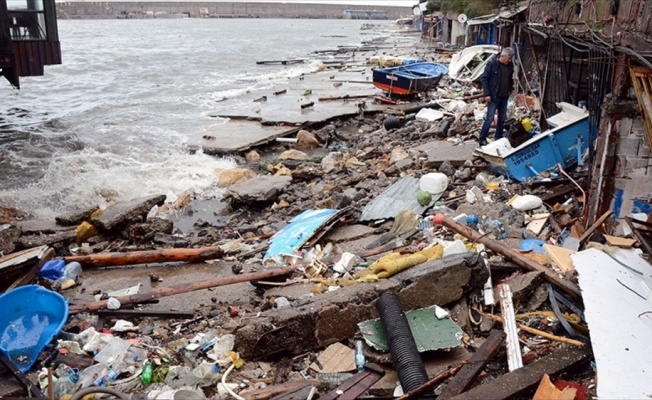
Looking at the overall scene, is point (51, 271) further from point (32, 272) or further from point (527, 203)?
point (527, 203)

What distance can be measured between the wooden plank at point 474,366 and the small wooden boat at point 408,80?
15.4 metres

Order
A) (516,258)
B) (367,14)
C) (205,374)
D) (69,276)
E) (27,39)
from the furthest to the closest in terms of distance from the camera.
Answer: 1. (367,14)
2. (27,39)
3. (69,276)
4. (516,258)
5. (205,374)

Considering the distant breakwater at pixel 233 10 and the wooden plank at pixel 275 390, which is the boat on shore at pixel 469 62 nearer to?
the wooden plank at pixel 275 390

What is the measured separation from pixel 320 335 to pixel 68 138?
52.2ft

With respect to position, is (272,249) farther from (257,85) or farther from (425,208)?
(257,85)

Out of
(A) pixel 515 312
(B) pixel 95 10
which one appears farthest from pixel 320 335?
(B) pixel 95 10

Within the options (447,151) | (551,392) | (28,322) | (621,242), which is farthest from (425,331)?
(447,151)

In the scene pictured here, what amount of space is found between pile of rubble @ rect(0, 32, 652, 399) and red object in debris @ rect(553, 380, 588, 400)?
1cm

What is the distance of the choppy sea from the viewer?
1142 cm

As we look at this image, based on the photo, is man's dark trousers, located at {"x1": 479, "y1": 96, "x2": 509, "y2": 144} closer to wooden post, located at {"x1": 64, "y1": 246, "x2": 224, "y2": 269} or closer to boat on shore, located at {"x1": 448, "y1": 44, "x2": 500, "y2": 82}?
wooden post, located at {"x1": 64, "y1": 246, "x2": 224, "y2": 269}

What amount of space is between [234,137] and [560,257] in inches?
455

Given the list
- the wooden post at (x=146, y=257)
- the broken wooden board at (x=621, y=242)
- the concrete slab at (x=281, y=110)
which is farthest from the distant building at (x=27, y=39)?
the broken wooden board at (x=621, y=242)

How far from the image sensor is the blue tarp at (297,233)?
22.5ft

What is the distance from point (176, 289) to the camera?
5.62 meters
